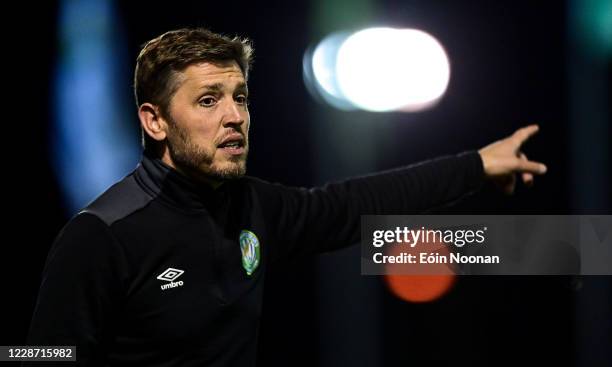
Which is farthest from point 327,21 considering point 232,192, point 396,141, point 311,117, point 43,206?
point 232,192

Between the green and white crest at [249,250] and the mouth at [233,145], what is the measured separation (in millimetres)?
187

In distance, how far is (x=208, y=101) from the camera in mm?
1443

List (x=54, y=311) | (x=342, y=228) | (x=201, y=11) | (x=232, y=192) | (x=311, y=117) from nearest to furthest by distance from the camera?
(x=54, y=311) < (x=232, y=192) < (x=342, y=228) < (x=201, y=11) < (x=311, y=117)

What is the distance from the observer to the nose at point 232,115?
142cm

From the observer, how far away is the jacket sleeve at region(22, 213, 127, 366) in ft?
4.00

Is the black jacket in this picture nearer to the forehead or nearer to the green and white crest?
the green and white crest

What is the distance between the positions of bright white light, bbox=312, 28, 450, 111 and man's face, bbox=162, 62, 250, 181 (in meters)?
1.58

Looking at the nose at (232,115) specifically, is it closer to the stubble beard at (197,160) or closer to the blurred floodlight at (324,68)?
the stubble beard at (197,160)

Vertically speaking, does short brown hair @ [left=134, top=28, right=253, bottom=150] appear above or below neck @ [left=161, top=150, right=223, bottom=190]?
above

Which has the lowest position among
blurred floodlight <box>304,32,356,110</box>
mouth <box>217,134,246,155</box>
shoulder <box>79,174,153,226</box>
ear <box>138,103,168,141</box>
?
shoulder <box>79,174,153,226</box>

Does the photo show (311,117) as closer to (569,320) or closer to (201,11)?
(201,11)

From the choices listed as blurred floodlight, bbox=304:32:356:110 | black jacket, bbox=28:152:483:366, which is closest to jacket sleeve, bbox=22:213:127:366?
black jacket, bbox=28:152:483:366

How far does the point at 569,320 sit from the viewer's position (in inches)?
121

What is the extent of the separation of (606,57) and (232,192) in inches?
78.4
